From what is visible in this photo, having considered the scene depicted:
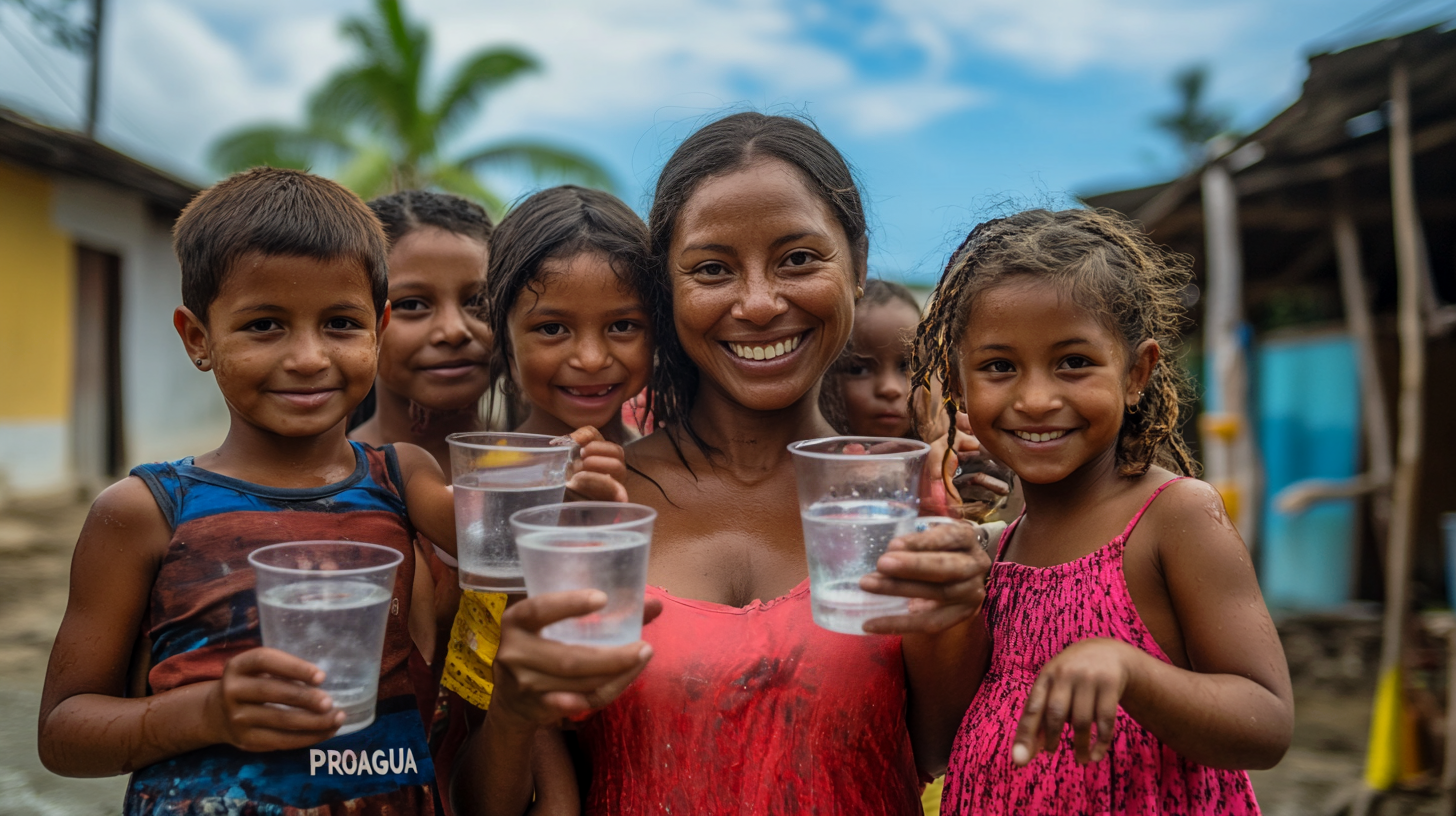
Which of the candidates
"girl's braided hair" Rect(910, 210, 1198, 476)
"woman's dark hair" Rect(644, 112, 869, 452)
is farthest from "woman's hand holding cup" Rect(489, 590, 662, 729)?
"girl's braided hair" Rect(910, 210, 1198, 476)

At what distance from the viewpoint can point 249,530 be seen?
1939 millimetres

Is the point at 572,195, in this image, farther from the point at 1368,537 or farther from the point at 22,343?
the point at 22,343

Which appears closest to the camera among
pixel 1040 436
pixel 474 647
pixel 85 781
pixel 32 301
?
pixel 1040 436

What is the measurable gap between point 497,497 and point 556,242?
903mm

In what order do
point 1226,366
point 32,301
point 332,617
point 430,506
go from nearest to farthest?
point 332,617 → point 430,506 → point 1226,366 → point 32,301

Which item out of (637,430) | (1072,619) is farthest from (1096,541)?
(637,430)

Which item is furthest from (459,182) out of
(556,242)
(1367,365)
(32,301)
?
(556,242)

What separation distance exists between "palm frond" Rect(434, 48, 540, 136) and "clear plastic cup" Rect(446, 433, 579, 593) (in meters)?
19.7

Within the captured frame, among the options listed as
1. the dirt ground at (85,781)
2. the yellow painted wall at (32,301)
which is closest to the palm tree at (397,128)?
the yellow painted wall at (32,301)

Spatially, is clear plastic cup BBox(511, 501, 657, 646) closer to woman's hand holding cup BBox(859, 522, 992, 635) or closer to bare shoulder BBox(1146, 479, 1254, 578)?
woman's hand holding cup BBox(859, 522, 992, 635)

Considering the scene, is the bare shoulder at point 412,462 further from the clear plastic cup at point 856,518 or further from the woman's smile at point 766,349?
the clear plastic cup at point 856,518

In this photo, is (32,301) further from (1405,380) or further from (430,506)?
(1405,380)

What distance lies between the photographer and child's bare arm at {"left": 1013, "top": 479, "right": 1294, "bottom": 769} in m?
1.52

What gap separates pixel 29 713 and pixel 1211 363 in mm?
9549
